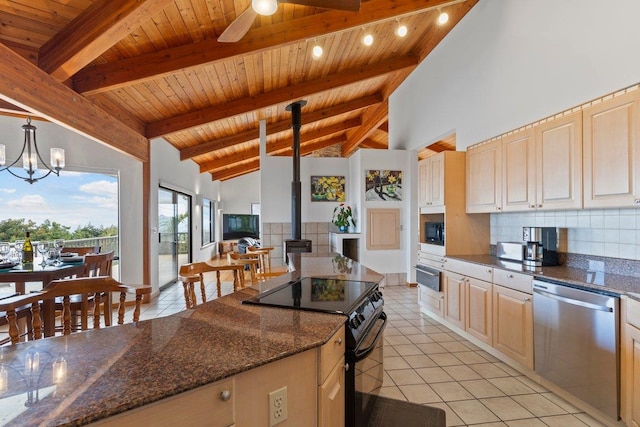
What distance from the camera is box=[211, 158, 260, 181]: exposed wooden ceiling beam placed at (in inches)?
410

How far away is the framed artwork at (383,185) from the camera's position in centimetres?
601

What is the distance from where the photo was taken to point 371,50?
4.90m

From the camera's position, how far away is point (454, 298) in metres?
3.49

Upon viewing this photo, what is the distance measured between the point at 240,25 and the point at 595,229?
320cm

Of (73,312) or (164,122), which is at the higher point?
(164,122)

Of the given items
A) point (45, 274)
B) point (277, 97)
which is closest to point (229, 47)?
point (277, 97)

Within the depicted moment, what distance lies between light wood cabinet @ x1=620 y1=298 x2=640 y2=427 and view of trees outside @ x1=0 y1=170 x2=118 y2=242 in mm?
5715

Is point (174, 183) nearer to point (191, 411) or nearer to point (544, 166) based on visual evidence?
point (544, 166)

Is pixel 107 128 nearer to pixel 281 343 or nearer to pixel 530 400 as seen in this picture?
pixel 281 343

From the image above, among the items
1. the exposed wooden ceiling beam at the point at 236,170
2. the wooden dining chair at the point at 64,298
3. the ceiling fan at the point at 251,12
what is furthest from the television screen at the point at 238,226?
the wooden dining chair at the point at 64,298

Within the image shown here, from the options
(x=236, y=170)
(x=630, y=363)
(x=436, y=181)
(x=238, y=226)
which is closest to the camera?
(x=630, y=363)

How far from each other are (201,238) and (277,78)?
5.61 metres

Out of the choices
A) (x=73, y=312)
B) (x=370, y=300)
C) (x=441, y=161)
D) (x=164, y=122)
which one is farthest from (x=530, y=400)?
(x=164, y=122)

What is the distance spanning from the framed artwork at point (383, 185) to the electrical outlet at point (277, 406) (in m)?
5.17
